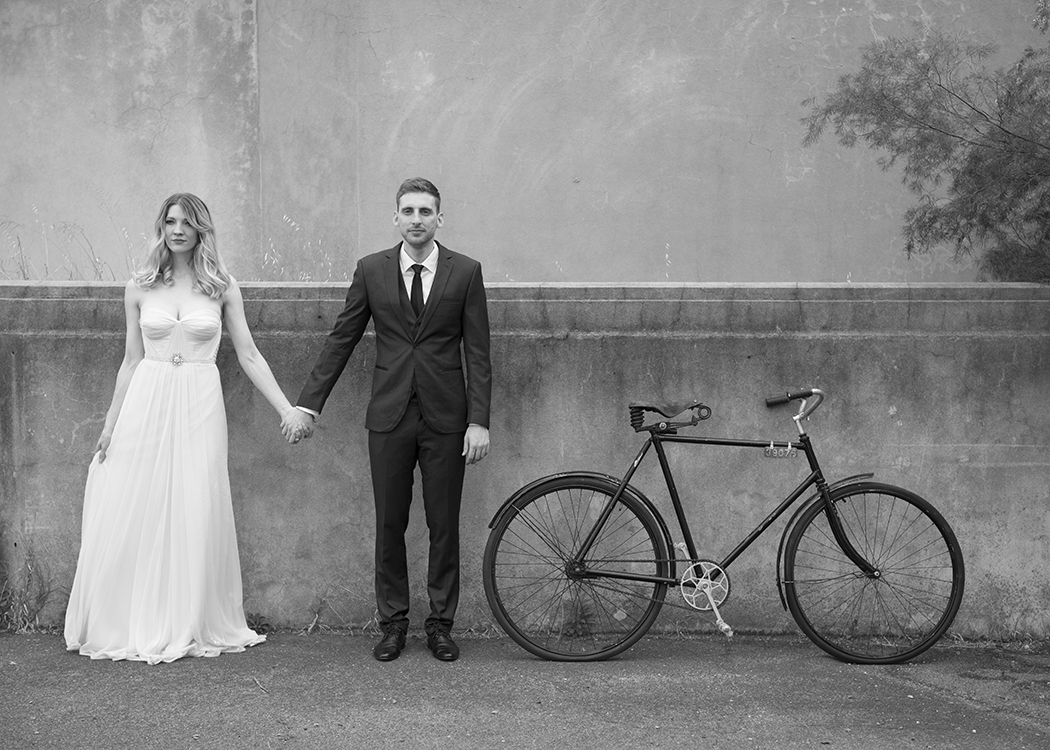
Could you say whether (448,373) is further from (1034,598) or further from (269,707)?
(1034,598)

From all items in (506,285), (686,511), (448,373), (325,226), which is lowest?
(686,511)

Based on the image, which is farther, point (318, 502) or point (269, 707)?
point (318, 502)

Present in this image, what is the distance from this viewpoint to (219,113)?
359 inches

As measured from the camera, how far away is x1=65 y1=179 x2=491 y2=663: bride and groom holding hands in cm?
529

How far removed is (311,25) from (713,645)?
5.68 meters

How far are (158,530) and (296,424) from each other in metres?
0.84

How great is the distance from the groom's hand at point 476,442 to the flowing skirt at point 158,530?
1224 mm

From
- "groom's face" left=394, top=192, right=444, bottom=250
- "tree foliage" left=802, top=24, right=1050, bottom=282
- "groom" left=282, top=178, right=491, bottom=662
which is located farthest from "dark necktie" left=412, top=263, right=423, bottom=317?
"tree foliage" left=802, top=24, right=1050, bottom=282

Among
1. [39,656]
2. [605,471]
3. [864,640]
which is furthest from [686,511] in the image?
[39,656]

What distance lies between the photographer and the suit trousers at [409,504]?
5309 millimetres

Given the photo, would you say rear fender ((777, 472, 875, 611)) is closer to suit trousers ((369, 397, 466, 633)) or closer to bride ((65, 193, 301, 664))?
suit trousers ((369, 397, 466, 633))

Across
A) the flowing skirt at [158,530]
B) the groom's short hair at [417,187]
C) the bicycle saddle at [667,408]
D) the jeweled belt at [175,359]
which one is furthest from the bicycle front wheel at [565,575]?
the jeweled belt at [175,359]

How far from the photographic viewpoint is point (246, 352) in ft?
18.1

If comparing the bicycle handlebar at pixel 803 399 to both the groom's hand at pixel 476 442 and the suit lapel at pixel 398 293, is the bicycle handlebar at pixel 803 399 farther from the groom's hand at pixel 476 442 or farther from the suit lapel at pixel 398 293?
the suit lapel at pixel 398 293
